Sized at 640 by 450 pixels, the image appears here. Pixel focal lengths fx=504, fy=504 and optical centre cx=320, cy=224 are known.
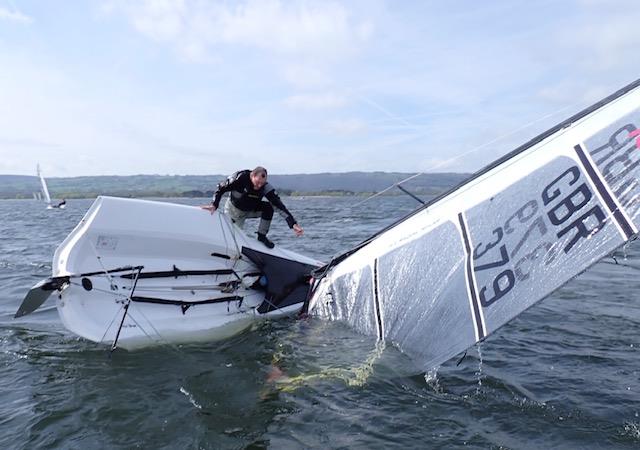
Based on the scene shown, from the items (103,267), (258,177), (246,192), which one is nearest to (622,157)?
(258,177)

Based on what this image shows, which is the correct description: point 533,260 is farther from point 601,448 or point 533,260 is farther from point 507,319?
point 601,448

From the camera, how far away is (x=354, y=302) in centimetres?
572

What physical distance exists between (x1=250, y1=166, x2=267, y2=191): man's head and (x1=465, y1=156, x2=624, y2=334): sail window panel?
3.30 metres

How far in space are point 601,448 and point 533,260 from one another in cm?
145

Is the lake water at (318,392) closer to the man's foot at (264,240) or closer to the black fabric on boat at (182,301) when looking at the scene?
the black fabric on boat at (182,301)

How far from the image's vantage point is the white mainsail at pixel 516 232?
377 centimetres

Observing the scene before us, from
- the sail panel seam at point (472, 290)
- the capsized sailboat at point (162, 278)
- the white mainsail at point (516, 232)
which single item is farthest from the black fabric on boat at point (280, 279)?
the sail panel seam at point (472, 290)

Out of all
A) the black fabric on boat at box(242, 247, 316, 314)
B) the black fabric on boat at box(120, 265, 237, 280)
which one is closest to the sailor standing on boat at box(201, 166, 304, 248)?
the black fabric on boat at box(242, 247, 316, 314)

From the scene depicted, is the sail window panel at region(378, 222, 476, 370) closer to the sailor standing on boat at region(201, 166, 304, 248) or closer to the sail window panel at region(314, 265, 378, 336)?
the sail window panel at region(314, 265, 378, 336)

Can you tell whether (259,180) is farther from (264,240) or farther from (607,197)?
(607,197)

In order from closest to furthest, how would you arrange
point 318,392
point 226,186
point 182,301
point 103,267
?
point 318,392
point 103,267
point 182,301
point 226,186

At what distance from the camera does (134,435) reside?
3934 millimetres

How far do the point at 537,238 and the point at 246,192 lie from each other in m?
4.19

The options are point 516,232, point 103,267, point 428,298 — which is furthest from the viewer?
point 103,267
